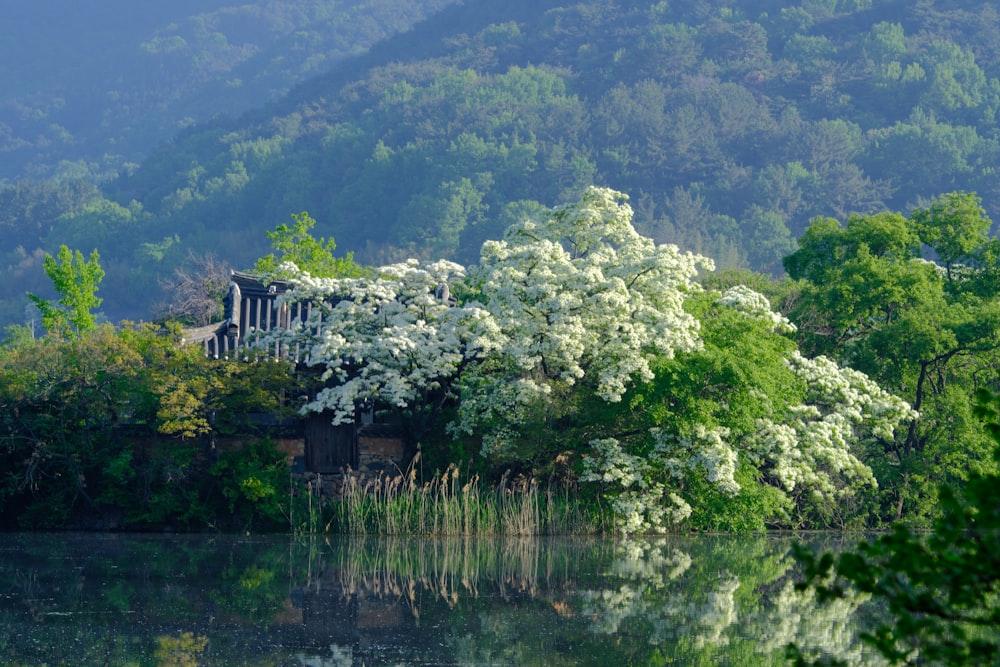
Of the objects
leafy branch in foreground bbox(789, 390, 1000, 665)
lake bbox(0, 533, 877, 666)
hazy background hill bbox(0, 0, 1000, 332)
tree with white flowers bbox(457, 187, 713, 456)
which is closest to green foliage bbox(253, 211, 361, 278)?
tree with white flowers bbox(457, 187, 713, 456)

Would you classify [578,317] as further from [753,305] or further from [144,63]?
[144,63]

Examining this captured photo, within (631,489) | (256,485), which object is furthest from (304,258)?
(631,489)

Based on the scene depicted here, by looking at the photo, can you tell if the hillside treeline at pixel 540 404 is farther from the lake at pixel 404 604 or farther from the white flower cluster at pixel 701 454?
the lake at pixel 404 604

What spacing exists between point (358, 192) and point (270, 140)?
16952 millimetres

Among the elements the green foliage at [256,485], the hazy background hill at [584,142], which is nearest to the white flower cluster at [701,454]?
the green foliage at [256,485]

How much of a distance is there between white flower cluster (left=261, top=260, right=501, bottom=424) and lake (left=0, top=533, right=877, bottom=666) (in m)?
2.71

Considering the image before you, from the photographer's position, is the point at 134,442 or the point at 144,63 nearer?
the point at 134,442

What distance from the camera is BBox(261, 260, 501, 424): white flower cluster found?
2298 centimetres

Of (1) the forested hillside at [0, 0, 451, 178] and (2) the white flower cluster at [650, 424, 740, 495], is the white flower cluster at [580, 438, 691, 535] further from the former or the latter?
(1) the forested hillside at [0, 0, 451, 178]

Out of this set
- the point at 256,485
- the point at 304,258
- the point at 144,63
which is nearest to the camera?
the point at 256,485

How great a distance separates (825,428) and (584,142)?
7344 centimetres

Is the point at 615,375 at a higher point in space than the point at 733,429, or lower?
higher

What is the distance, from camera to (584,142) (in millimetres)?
94875

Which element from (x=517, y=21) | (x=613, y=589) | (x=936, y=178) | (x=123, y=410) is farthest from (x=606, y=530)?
(x=517, y=21)
